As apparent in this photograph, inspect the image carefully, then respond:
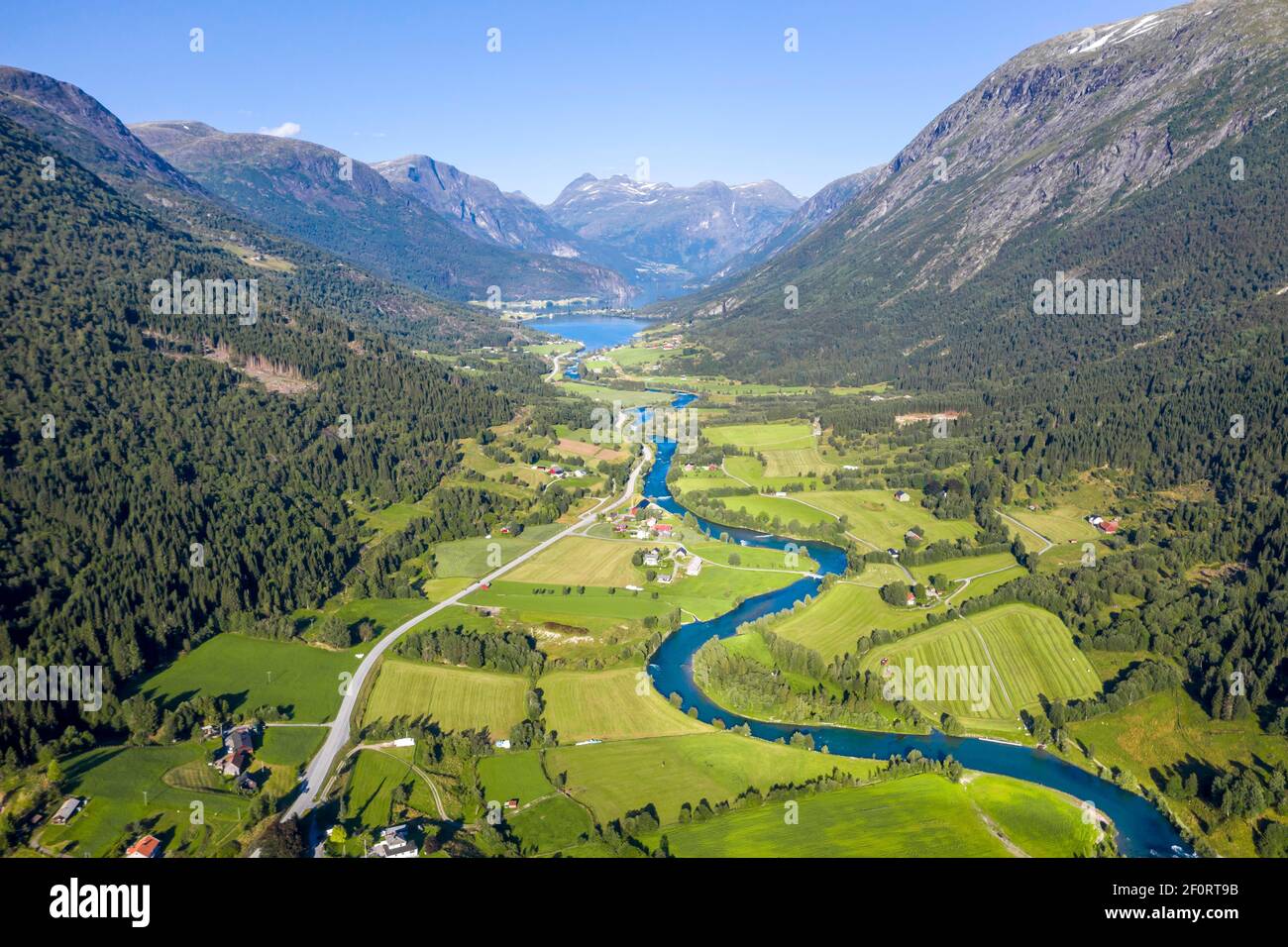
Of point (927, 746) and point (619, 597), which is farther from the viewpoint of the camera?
point (619, 597)

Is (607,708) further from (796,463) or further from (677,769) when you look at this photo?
(796,463)

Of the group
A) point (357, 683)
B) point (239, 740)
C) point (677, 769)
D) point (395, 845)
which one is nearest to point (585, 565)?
point (357, 683)

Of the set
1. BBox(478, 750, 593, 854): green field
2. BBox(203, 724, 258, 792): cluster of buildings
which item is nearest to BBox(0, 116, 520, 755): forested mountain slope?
BBox(203, 724, 258, 792): cluster of buildings

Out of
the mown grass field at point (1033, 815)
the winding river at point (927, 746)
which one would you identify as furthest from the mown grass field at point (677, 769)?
the mown grass field at point (1033, 815)

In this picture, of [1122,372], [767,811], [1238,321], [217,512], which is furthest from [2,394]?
[1238,321]

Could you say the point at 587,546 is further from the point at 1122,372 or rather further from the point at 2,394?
the point at 1122,372
